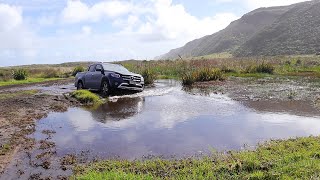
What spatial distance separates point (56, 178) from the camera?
691 centimetres

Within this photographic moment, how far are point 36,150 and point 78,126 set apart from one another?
2.92 m

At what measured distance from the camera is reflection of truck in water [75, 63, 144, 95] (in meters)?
19.8

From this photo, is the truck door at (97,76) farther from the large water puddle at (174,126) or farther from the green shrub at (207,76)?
the green shrub at (207,76)

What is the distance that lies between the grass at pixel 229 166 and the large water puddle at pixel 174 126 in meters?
0.87

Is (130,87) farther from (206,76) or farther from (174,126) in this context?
(174,126)

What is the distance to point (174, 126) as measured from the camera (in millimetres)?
11453

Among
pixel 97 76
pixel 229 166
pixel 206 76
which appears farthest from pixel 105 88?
pixel 229 166

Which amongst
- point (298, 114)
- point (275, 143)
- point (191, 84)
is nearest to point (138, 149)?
point (275, 143)

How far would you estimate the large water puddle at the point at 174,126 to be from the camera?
905 centimetres

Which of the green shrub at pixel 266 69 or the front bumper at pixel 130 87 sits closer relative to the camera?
the front bumper at pixel 130 87

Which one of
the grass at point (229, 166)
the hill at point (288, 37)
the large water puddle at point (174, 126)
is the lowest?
the large water puddle at point (174, 126)

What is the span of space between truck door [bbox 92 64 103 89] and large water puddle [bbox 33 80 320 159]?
4055 millimetres

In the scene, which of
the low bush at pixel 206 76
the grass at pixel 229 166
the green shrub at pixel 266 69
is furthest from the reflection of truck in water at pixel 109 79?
the green shrub at pixel 266 69

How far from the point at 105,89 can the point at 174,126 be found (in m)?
9.54
